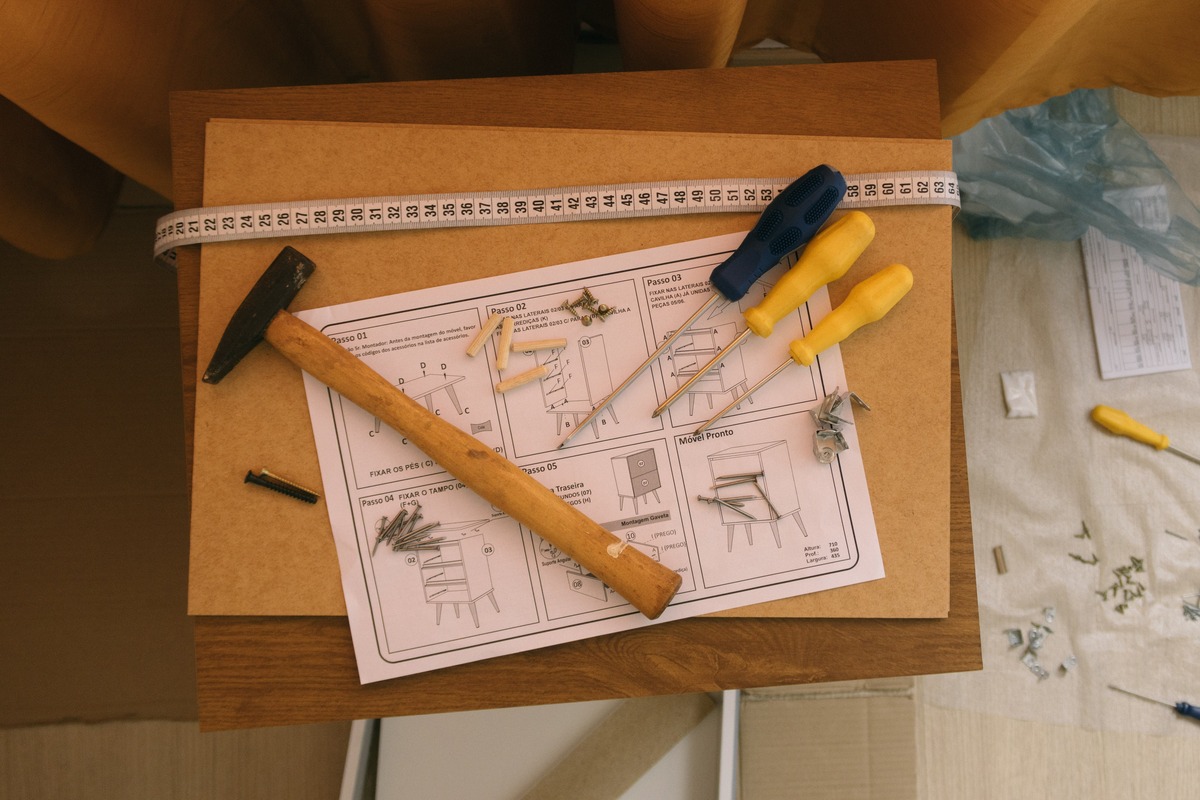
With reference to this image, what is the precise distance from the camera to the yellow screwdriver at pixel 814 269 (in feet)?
2.29

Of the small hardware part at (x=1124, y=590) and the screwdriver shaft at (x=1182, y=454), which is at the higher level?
the screwdriver shaft at (x=1182, y=454)

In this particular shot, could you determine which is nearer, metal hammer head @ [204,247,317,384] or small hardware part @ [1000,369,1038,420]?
metal hammer head @ [204,247,317,384]

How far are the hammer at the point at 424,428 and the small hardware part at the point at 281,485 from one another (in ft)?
0.30

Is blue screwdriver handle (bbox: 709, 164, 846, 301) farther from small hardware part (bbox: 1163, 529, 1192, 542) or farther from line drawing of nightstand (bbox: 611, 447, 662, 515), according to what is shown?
small hardware part (bbox: 1163, 529, 1192, 542)

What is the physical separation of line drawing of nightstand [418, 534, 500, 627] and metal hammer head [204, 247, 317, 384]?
240 millimetres

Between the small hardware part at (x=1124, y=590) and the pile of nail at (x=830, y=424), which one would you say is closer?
the pile of nail at (x=830, y=424)

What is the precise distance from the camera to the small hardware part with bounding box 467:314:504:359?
2.40ft

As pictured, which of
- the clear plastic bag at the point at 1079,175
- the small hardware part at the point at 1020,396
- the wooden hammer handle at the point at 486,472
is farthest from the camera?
the small hardware part at the point at 1020,396

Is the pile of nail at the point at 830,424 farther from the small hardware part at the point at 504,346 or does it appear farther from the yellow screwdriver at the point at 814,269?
the small hardware part at the point at 504,346

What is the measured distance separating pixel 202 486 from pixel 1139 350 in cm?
123

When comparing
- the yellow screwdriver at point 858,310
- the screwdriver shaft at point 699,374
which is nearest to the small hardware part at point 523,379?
the screwdriver shaft at point 699,374

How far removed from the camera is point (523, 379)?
73 centimetres

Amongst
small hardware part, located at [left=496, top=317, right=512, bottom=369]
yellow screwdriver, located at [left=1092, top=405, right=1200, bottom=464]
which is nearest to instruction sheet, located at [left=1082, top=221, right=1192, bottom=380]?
yellow screwdriver, located at [left=1092, top=405, right=1200, bottom=464]

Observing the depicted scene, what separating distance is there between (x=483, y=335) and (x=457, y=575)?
0.22 metres
